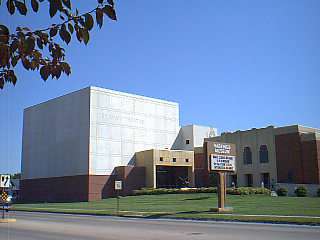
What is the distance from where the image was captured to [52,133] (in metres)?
71.1

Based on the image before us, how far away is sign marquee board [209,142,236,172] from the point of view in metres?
33.7

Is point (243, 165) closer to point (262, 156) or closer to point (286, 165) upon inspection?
point (262, 156)

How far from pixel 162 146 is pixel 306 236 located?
5680 centimetres

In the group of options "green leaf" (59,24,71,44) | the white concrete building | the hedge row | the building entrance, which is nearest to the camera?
"green leaf" (59,24,71,44)

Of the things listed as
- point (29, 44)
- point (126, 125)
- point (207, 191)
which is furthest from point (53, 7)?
point (126, 125)

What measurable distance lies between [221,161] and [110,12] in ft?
103

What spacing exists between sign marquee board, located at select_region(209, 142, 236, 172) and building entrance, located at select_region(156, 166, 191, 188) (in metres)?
33.4

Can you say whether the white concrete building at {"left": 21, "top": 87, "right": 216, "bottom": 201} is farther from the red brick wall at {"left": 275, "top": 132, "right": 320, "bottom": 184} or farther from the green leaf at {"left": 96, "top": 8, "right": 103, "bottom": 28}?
the green leaf at {"left": 96, "top": 8, "right": 103, "bottom": 28}

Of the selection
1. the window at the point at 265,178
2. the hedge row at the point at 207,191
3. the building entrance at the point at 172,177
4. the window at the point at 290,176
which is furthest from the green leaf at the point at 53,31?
the building entrance at the point at 172,177

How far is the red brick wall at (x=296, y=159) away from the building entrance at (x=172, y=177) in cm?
1477

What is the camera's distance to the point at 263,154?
6612 centimetres

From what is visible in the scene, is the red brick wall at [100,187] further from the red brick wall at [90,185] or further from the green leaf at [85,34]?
the green leaf at [85,34]

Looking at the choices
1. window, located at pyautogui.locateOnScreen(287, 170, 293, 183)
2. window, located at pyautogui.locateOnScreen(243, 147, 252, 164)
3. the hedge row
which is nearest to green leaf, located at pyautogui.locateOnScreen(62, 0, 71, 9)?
the hedge row

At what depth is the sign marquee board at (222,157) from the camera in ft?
110
